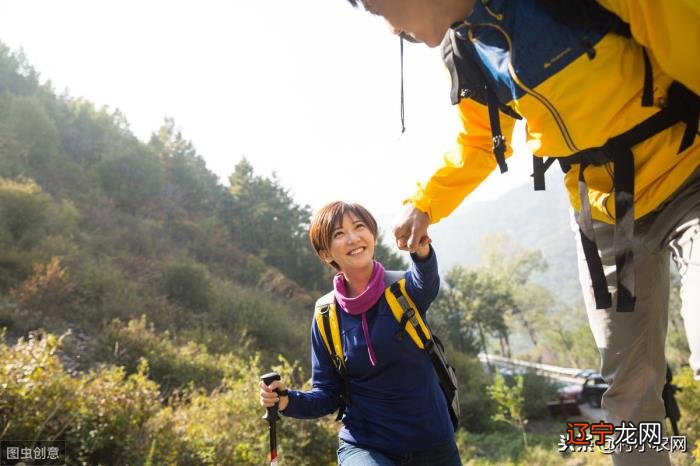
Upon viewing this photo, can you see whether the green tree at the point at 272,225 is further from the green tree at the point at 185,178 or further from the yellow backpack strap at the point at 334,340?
the yellow backpack strap at the point at 334,340

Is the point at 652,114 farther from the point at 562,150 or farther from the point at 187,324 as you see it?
the point at 187,324

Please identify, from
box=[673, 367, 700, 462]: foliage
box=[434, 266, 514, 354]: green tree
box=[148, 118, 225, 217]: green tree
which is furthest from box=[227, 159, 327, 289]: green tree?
box=[673, 367, 700, 462]: foliage

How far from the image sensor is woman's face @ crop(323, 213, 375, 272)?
7.51 ft

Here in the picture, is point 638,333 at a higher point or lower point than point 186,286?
lower

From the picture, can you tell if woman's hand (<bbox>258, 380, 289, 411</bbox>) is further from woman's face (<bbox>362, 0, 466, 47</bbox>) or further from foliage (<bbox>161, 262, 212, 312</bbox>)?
foliage (<bbox>161, 262, 212, 312</bbox>)

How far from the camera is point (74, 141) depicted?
2786 cm

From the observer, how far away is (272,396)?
206 cm

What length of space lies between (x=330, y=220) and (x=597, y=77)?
4.57ft

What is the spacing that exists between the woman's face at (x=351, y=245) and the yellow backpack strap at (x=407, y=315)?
0.69 ft

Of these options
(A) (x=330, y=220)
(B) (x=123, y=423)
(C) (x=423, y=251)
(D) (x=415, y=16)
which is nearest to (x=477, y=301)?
(B) (x=123, y=423)

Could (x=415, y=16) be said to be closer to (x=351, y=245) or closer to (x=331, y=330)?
(x=351, y=245)

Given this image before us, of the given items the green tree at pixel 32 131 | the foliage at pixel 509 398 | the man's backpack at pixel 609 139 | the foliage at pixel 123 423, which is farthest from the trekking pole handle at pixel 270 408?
the green tree at pixel 32 131

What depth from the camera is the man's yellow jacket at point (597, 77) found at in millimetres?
1114

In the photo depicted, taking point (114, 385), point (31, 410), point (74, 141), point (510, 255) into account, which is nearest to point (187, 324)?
point (114, 385)
